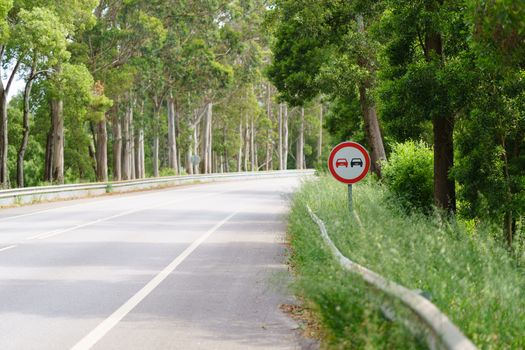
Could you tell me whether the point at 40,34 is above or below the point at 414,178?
above

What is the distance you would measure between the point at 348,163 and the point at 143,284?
4.79m

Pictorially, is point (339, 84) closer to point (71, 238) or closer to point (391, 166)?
point (391, 166)

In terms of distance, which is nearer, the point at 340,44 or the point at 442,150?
the point at 442,150

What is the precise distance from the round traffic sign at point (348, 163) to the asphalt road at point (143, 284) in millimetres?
1942

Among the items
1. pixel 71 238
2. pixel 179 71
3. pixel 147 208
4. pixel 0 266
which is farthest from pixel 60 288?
pixel 179 71

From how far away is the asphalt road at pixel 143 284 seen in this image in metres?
8.12

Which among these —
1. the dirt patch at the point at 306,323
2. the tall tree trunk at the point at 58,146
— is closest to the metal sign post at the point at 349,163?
the dirt patch at the point at 306,323

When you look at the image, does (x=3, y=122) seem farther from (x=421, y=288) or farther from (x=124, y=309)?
(x=421, y=288)

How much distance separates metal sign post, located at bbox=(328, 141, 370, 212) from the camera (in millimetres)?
14422

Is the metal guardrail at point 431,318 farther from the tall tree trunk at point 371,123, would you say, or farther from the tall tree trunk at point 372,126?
the tall tree trunk at point 372,126

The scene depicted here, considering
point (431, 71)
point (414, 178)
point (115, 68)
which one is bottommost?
point (414, 178)

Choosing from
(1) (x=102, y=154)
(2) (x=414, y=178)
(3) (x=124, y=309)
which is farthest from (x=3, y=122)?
(3) (x=124, y=309)

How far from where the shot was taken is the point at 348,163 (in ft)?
47.5

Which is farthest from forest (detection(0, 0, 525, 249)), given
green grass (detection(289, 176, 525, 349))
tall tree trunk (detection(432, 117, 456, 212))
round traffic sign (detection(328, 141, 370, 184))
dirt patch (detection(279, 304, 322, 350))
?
dirt patch (detection(279, 304, 322, 350))
